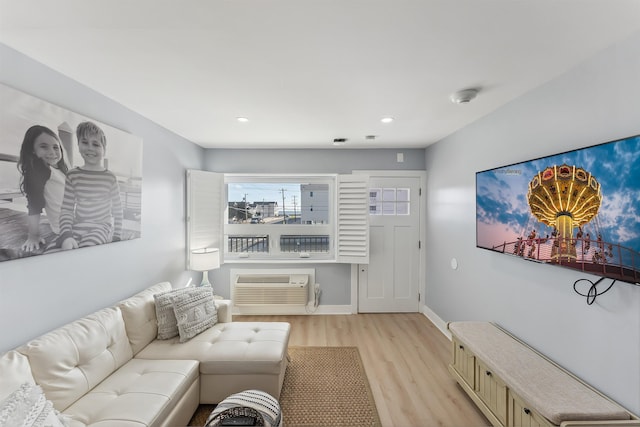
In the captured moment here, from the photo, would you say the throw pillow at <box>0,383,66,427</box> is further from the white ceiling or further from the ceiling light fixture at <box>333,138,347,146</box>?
the ceiling light fixture at <box>333,138,347,146</box>

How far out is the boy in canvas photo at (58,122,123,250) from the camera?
1852mm

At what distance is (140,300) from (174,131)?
188 cm

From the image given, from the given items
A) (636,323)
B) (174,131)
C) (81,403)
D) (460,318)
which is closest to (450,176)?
(460,318)

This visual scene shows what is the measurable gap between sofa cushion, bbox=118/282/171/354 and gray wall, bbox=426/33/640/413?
295 cm

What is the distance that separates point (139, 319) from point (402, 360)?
8.07 feet

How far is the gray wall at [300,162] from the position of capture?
13.3 ft

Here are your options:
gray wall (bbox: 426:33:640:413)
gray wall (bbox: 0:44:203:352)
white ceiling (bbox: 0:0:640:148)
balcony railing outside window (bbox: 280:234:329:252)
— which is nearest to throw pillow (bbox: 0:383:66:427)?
gray wall (bbox: 0:44:203:352)

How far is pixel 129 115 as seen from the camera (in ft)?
8.05

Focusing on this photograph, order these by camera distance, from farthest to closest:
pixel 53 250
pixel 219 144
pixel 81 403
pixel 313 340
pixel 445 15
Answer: pixel 219 144 < pixel 313 340 < pixel 53 250 < pixel 81 403 < pixel 445 15

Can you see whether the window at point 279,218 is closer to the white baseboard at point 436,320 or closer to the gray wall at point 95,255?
the gray wall at point 95,255

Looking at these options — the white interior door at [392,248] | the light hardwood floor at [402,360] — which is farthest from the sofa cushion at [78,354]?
the white interior door at [392,248]

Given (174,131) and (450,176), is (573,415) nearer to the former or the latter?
(450,176)

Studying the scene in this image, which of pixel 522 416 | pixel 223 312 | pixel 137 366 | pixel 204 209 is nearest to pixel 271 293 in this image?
pixel 223 312

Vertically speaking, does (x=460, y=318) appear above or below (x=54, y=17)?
below
